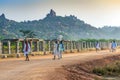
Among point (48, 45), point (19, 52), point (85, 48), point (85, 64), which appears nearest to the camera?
point (85, 64)

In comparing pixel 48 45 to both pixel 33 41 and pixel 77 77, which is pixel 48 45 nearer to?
pixel 33 41

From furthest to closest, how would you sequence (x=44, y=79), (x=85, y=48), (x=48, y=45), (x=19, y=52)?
(x=85, y=48)
(x=48, y=45)
(x=19, y=52)
(x=44, y=79)

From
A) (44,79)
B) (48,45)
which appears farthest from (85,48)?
(44,79)

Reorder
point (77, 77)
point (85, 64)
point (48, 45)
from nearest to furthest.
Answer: point (77, 77), point (85, 64), point (48, 45)

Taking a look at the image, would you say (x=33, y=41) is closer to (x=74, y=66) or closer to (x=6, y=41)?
(x=6, y=41)

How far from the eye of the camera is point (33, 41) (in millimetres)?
57344

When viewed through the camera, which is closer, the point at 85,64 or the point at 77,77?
the point at 77,77

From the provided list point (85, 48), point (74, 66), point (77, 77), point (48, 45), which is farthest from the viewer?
point (85, 48)

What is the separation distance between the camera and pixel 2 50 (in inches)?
1886

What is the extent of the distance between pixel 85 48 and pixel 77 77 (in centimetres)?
5661

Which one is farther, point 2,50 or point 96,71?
point 2,50

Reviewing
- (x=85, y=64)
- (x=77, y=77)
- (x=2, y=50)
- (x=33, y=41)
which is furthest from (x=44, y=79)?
(x=33, y=41)

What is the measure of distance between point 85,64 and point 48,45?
25549 mm

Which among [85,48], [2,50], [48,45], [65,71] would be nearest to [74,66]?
[65,71]
